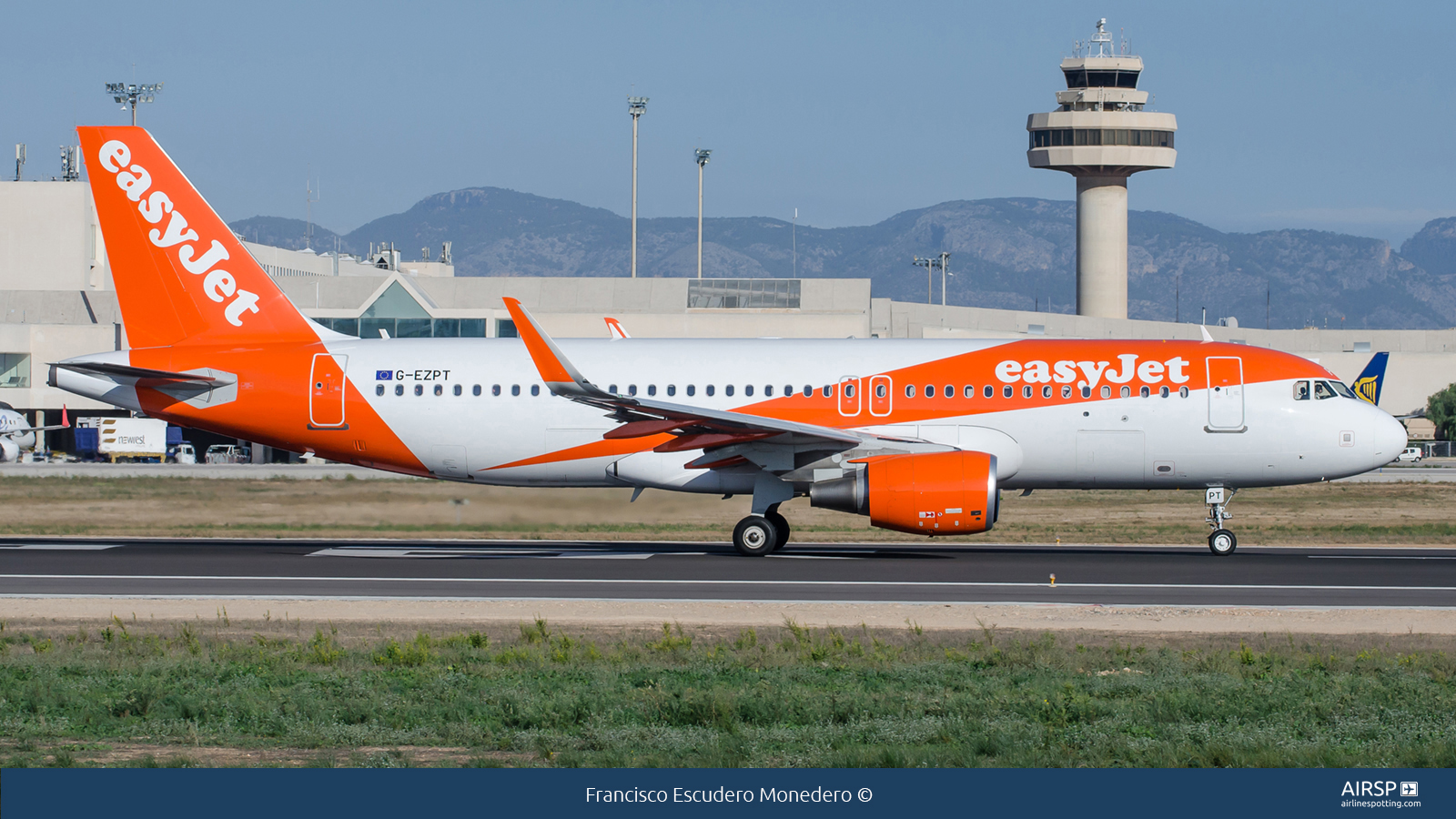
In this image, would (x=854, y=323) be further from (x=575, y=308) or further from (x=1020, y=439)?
(x=1020, y=439)

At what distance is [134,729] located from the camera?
457 inches

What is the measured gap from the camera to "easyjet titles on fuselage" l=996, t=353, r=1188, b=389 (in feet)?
86.7

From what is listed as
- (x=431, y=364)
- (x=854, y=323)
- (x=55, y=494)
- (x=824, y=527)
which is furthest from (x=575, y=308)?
(x=431, y=364)

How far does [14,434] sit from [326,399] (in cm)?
5654

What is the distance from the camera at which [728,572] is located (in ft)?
76.5

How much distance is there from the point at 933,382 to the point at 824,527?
8.56 meters

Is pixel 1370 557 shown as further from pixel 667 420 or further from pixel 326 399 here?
pixel 326 399

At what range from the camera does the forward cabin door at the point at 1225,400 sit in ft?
86.0

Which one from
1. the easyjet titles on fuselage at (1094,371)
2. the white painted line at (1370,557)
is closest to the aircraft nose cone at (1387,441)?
the white painted line at (1370,557)

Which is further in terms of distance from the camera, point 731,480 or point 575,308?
point 575,308

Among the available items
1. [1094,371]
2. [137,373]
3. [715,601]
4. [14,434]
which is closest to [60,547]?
[137,373]

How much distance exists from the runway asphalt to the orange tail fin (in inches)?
171

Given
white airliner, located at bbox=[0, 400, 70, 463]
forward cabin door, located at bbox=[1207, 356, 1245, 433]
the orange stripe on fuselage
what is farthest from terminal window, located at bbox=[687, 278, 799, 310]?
forward cabin door, located at bbox=[1207, 356, 1245, 433]

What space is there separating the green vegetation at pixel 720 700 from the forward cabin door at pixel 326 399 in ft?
35.2
